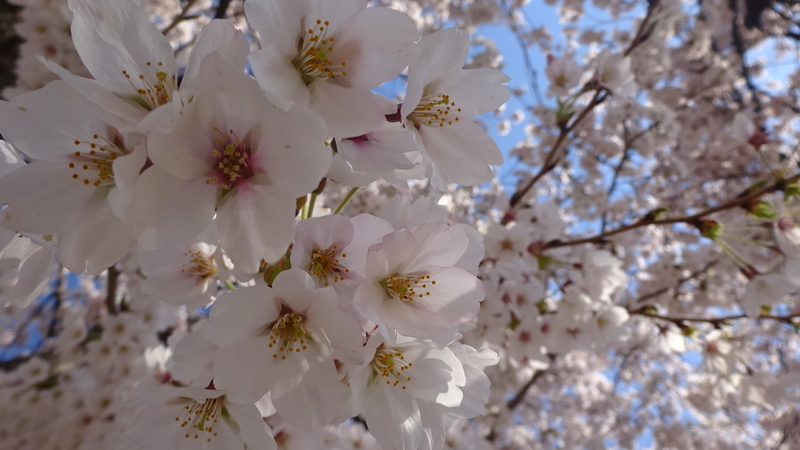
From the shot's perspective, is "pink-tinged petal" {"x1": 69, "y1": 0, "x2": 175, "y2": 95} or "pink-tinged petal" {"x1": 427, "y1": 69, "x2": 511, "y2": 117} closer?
"pink-tinged petal" {"x1": 69, "y1": 0, "x2": 175, "y2": 95}

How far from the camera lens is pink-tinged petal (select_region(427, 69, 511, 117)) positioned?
0.77m

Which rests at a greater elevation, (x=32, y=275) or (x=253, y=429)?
(x=32, y=275)

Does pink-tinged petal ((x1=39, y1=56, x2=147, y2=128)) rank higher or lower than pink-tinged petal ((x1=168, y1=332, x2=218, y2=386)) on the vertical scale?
higher

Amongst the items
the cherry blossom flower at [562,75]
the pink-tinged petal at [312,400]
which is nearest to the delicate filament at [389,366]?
the pink-tinged petal at [312,400]

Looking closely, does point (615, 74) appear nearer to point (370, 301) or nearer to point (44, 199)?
point (370, 301)

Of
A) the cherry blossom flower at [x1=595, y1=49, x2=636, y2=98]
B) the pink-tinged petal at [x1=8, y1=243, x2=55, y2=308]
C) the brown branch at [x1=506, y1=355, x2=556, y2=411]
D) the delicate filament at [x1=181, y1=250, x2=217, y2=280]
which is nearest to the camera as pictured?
the pink-tinged petal at [x1=8, y1=243, x2=55, y2=308]

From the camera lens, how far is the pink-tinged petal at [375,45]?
2.07 ft

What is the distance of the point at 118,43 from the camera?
0.62 metres

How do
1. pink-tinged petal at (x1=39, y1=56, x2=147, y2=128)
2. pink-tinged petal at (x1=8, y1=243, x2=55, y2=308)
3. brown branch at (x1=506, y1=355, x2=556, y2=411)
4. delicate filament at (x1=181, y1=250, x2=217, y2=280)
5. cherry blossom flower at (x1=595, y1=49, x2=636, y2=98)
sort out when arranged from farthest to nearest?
brown branch at (x1=506, y1=355, x2=556, y2=411) → cherry blossom flower at (x1=595, y1=49, x2=636, y2=98) → delicate filament at (x1=181, y1=250, x2=217, y2=280) → pink-tinged petal at (x1=8, y1=243, x2=55, y2=308) → pink-tinged petal at (x1=39, y1=56, x2=147, y2=128)

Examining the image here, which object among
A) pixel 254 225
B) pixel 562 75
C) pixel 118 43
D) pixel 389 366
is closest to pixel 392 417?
pixel 389 366

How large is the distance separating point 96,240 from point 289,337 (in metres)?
0.32

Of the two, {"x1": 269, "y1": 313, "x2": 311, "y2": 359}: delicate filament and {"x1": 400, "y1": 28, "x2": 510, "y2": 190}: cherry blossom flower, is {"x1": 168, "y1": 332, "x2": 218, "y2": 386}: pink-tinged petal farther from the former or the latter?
{"x1": 400, "y1": 28, "x2": 510, "y2": 190}: cherry blossom flower

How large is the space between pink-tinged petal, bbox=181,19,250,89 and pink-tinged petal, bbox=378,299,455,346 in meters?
0.42

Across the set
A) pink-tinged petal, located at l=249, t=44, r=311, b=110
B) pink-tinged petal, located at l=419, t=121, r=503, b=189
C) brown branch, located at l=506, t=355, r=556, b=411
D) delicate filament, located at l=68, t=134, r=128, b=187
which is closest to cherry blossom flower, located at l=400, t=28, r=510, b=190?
pink-tinged petal, located at l=419, t=121, r=503, b=189
